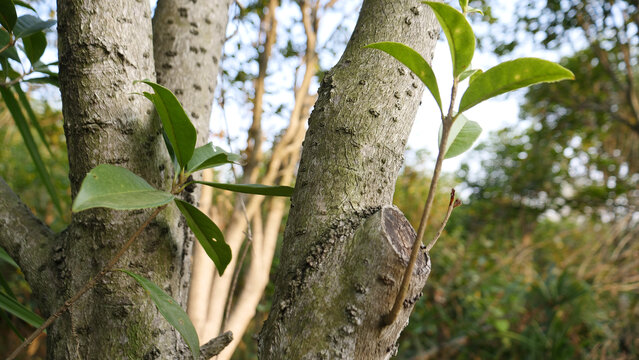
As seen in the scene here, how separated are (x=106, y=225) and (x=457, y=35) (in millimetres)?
432

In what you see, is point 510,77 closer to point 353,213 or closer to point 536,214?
point 353,213

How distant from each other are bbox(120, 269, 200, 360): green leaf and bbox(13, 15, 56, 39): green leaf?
447 mm

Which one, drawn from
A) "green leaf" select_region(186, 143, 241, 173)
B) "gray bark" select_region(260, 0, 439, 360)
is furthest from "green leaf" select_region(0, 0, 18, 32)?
"gray bark" select_region(260, 0, 439, 360)

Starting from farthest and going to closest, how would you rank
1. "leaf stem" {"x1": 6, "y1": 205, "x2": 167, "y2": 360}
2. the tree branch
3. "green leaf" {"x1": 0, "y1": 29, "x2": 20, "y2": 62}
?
"green leaf" {"x1": 0, "y1": 29, "x2": 20, "y2": 62} → the tree branch → "leaf stem" {"x1": 6, "y1": 205, "x2": 167, "y2": 360}

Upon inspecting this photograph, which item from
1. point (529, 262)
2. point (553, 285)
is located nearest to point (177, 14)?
point (553, 285)

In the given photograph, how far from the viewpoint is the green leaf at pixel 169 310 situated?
1.48ft

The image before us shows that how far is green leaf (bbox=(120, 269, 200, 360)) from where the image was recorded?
17.8 inches

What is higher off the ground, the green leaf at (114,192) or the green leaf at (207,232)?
the green leaf at (114,192)

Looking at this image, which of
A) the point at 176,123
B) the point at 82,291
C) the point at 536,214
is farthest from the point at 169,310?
the point at 536,214

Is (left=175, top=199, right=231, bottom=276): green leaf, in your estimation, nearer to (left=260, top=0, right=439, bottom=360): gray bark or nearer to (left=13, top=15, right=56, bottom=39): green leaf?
(left=260, top=0, right=439, bottom=360): gray bark

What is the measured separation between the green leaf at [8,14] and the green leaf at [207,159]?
1.22 feet

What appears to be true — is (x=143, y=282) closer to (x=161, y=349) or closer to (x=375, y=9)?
(x=161, y=349)

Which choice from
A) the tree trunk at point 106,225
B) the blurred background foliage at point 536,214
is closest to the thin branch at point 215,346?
the tree trunk at point 106,225

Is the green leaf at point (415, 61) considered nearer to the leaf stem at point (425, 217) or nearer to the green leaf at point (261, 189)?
the leaf stem at point (425, 217)
